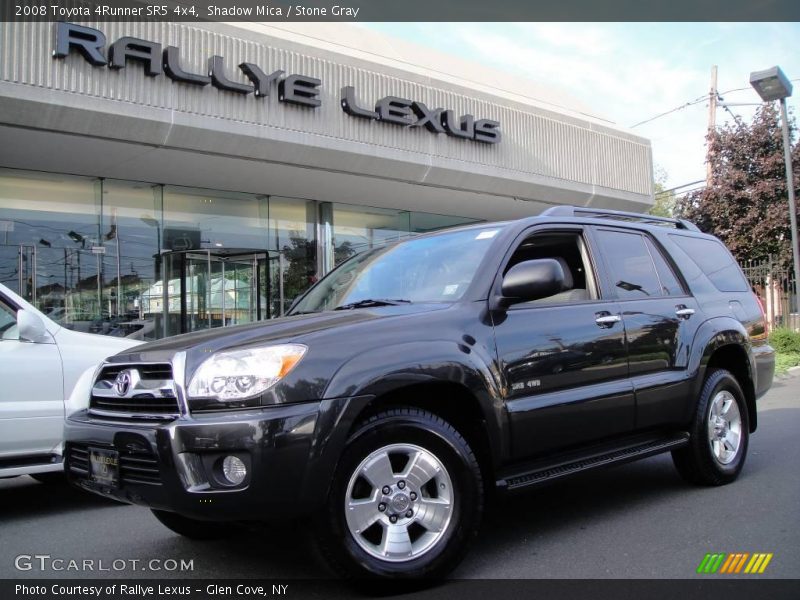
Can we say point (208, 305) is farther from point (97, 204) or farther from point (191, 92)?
point (191, 92)

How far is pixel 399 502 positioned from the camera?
10.9ft

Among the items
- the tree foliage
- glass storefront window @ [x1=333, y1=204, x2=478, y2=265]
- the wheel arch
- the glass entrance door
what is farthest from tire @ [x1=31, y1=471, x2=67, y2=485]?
the tree foliage

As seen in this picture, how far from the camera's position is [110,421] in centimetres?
351

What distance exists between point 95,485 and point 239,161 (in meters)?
9.45

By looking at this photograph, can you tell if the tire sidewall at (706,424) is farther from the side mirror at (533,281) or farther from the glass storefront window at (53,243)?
the glass storefront window at (53,243)

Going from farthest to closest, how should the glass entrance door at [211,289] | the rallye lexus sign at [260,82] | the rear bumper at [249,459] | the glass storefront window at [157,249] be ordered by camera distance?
1. the glass entrance door at [211,289]
2. the glass storefront window at [157,249]
3. the rallye lexus sign at [260,82]
4. the rear bumper at [249,459]

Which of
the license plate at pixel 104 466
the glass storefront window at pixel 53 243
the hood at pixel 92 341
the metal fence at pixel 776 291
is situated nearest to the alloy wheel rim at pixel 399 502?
the license plate at pixel 104 466

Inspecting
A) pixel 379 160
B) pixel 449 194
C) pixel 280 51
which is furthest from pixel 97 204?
pixel 449 194

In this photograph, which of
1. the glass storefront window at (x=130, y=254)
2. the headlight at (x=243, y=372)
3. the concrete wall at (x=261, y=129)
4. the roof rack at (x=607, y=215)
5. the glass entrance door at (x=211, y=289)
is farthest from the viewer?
the glass entrance door at (x=211, y=289)

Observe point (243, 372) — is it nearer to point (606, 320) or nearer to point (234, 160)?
point (606, 320)

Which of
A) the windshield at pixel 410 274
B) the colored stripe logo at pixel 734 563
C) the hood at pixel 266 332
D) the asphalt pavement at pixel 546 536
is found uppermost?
the windshield at pixel 410 274

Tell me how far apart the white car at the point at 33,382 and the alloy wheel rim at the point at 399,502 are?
2482 millimetres

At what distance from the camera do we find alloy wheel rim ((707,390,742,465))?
5.23 meters

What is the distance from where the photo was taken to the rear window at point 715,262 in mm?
5672
